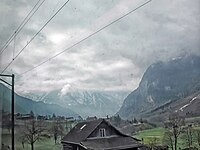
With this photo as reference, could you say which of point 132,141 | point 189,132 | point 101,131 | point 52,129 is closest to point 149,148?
point 132,141

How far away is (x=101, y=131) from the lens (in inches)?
1268

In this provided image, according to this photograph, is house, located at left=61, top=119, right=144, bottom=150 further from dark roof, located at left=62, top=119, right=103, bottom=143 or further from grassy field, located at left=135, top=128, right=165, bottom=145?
grassy field, located at left=135, top=128, right=165, bottom=145

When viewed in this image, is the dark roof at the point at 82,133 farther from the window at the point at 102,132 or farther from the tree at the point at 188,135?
the tree at the point at 188,135

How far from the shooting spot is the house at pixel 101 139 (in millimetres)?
30328

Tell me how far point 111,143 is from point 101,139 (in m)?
1.25

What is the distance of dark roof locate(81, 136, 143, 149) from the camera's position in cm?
2997

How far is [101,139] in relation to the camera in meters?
31.7

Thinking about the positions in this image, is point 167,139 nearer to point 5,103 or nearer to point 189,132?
point 189,132

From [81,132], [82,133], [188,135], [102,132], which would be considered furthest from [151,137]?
[102,132]

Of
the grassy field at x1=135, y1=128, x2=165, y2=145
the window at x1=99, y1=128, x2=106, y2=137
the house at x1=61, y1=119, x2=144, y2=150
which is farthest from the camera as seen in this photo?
the grassy field at x1=135, y1=128, x2=165, y2=145

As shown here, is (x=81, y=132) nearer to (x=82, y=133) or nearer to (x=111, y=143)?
(x=82, y=133)

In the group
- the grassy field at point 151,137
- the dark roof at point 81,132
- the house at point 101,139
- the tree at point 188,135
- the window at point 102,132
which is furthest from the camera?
the tree at point 188,135

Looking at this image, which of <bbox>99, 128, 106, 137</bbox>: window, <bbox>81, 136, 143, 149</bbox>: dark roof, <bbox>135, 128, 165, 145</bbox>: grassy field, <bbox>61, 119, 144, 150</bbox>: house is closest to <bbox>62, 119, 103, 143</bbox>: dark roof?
<bbox>61, 119, 144, 150</bbox>: house

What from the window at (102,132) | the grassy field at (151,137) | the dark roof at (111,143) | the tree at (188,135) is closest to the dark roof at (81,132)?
the window at (102,132)
